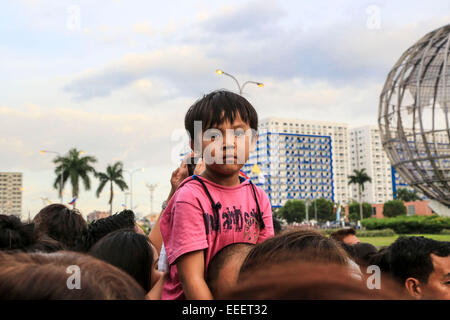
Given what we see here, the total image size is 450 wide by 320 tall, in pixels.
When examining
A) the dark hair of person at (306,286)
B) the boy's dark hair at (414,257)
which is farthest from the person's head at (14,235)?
the boy's dark hair at (414,257)

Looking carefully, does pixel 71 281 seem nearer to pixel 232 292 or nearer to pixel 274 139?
pixel 232 292

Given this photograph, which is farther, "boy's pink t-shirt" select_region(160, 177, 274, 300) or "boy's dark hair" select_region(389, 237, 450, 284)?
"boy's dark hair" select_region(389, 237, 450, 284)

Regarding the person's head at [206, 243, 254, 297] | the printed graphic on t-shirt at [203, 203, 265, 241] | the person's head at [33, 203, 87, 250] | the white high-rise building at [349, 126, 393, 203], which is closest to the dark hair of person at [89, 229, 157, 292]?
the printed graphic on t-shirt at [203, 203, 265, 241]

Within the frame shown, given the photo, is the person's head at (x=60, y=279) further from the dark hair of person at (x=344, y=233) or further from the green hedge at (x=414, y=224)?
the green hedge at (x=414, y=224)

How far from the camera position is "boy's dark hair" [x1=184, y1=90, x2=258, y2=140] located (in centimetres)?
182

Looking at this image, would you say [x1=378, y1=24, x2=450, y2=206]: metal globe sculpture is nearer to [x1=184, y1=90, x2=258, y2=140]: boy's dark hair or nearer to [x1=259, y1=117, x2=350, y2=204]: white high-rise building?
[x1=184, y1=90, x2=258, y2=140]: boy's dark hair

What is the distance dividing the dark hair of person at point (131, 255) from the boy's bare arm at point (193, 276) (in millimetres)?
805

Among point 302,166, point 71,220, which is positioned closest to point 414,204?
point 302,166

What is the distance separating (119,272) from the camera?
76cm

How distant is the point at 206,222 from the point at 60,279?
3.42 feet

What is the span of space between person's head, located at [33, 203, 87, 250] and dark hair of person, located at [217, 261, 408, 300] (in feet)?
10.6

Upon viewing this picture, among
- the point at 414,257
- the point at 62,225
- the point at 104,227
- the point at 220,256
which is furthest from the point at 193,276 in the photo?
the point at 62,225

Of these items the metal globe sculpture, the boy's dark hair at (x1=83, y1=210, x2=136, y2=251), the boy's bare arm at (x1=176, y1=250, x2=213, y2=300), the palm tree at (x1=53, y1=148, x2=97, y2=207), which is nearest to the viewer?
the boy's bare arm at (x1=176, y1=250, x2=213, y2=300)

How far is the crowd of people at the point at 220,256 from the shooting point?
671 millimetres
